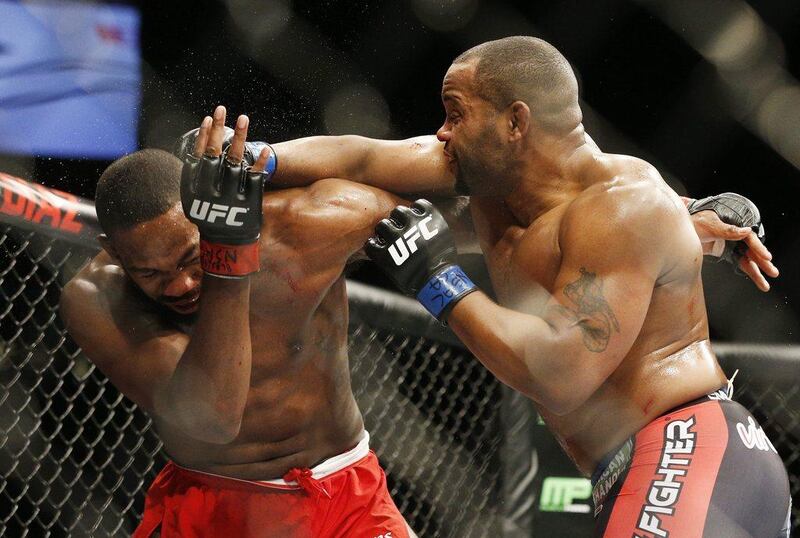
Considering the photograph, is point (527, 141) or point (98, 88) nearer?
point (527, 141)

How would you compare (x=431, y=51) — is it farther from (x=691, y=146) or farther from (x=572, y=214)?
(x=572, y=214)

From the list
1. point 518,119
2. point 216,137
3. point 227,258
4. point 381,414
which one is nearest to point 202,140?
point 216,137

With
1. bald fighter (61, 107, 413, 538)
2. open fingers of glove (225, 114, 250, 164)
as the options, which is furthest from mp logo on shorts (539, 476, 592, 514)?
open fingers of glove (225, 114, 250, 164)

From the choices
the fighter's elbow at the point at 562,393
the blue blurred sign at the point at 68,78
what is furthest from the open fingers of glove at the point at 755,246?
the blue blurred sign at the point at 68,78

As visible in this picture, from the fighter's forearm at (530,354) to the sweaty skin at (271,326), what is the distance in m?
0.39

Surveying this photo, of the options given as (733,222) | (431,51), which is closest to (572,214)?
(733,222)

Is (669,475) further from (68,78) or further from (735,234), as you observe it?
(68,78)

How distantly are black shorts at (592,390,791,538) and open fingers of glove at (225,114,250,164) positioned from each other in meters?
0.87

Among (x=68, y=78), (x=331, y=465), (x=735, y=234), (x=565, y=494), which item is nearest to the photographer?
(x=735, y=234)

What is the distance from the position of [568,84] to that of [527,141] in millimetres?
135

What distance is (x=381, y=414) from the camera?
2.99 metres

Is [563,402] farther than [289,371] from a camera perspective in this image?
No

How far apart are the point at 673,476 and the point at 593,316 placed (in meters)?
0.32

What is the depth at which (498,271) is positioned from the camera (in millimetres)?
1962
